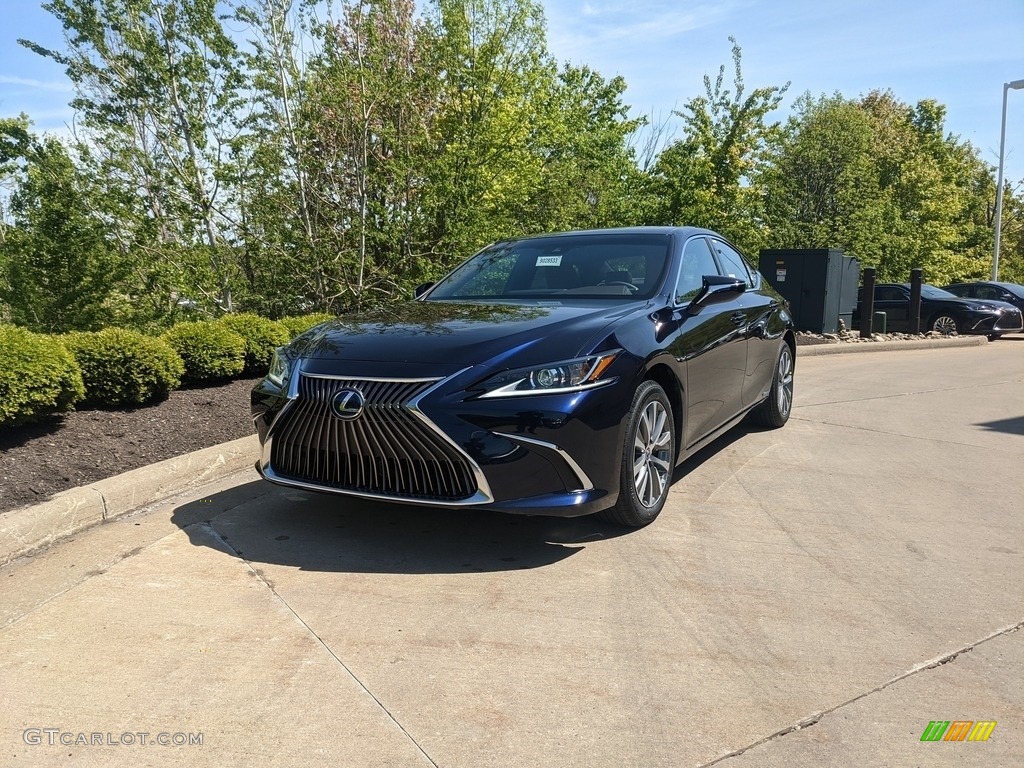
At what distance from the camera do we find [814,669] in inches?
113

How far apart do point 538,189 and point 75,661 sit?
33.8ft

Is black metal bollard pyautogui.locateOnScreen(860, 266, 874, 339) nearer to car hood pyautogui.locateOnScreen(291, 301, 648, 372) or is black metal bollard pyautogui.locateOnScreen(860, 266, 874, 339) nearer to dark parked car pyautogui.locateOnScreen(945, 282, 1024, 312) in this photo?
dark parked car pyautogui.locateOnScreen(945, 282, 1024, 312)

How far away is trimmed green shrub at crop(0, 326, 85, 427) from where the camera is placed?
4781 millimetres

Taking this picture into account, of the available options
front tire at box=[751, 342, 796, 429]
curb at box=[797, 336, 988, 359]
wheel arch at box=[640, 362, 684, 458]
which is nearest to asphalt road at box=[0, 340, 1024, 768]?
wheel arch at box=[640, 362, 684, 458]

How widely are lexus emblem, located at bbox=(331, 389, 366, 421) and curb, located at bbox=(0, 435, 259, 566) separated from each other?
157 cm

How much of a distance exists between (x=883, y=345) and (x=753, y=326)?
36.7 feet

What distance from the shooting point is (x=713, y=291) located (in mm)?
5027

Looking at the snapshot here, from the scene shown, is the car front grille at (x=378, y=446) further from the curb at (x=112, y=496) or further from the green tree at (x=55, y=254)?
the green tree at (x=55, y=254)

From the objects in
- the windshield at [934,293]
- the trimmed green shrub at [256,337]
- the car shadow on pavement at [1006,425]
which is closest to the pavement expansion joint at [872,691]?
the car shadow on pavement at [1006,425]

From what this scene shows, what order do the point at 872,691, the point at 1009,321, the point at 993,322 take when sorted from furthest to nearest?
1. the point at 1009,321
2. the point at 993,322
3. the point at 872,691

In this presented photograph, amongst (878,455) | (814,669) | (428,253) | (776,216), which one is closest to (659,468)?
(814,669)

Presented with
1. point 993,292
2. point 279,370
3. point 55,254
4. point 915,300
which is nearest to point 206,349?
point 55,254

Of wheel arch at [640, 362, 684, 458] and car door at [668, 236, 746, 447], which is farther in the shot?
car door at [668, 236, 746, 447]

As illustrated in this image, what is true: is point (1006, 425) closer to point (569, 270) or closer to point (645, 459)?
point (569, 270)
